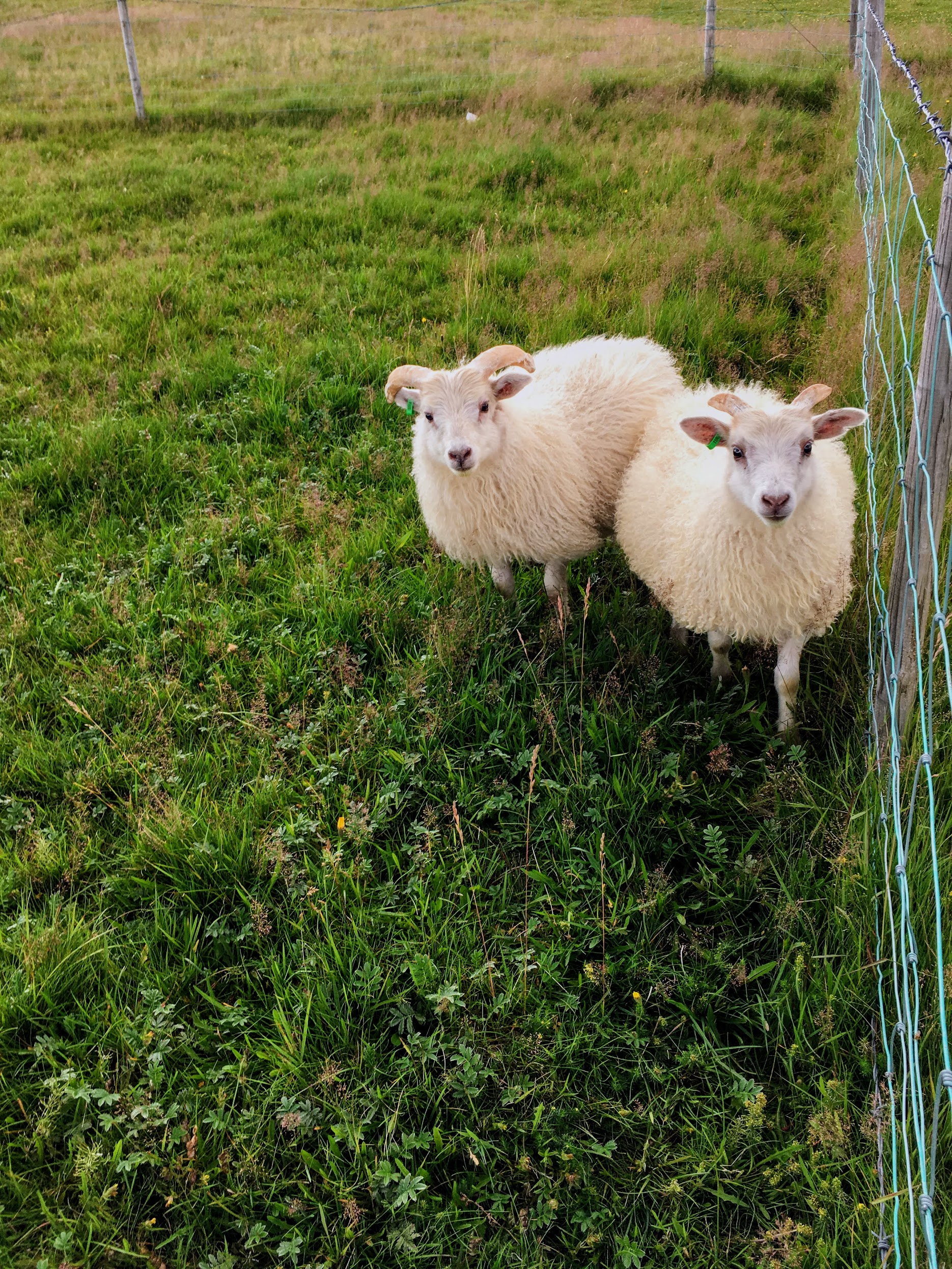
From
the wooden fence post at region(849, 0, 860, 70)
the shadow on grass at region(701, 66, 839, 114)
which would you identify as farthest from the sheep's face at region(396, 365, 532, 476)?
the wooden fence post at region(849, 0, 860, 70)

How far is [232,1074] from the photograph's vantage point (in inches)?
94.7

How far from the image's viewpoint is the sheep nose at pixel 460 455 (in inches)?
136

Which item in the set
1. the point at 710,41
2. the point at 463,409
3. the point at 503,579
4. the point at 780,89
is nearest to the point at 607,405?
the point at 463,409

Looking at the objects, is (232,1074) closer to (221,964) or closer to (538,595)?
(221,964)

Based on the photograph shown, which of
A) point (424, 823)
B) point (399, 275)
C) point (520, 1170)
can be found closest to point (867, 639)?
point (424, 823)

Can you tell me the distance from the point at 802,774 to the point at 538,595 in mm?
1570

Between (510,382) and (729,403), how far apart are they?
1074 mm

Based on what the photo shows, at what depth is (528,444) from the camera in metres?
3.82

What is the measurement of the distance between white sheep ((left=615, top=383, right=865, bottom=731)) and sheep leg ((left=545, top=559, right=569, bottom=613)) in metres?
0.51

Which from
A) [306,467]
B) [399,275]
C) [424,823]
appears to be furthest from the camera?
[399,275]

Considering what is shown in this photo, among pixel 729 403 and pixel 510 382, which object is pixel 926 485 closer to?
pixel 729 403

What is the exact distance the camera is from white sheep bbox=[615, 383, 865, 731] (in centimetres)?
278

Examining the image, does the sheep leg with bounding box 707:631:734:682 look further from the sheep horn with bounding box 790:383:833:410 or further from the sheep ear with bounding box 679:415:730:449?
the sheep horn with bounding box 790:383:833:410

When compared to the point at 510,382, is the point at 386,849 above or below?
below
